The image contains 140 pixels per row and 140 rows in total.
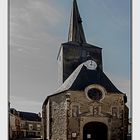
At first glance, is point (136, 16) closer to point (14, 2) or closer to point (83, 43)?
point (83, 43)

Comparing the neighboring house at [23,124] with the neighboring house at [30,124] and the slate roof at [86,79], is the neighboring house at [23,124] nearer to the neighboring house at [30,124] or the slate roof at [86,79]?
the neighboring house at [30,124]

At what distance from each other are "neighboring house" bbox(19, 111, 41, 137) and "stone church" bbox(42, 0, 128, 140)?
1.8 inches

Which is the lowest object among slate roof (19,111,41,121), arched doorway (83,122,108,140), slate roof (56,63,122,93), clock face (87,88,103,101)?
arched doorway (83,122,108,140)

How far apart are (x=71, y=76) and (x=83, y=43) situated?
0.68 ft

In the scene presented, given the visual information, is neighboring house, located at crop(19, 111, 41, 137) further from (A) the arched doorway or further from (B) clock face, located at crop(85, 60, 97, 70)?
(B) clock face, located at crop(85, 60, 97, 70)

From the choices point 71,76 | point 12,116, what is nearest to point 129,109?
point 71,76

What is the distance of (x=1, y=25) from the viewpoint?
6.02ft

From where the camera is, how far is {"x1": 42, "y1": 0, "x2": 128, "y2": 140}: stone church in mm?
1882

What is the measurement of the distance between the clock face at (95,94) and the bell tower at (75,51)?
0.46 ft

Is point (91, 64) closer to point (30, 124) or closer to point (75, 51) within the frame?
point (75, 51)

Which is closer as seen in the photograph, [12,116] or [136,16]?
[12,116]

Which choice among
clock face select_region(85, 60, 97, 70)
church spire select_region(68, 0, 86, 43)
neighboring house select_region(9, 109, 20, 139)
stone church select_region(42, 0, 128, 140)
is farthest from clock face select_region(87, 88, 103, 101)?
neighboring house select_region(9, 109, 20, 139)

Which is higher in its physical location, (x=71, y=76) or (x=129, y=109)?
(x=71, y=76)

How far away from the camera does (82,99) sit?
6.23 feet
